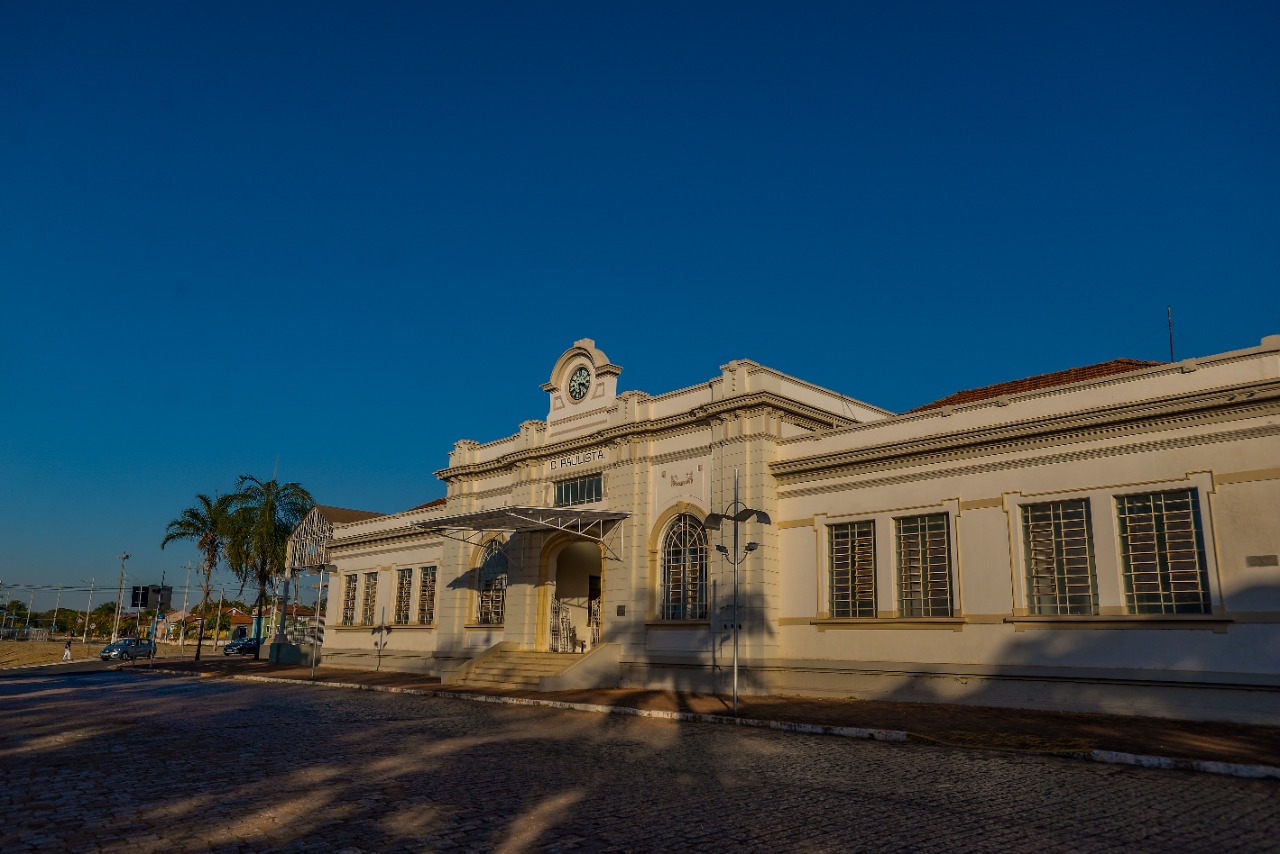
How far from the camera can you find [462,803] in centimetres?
913

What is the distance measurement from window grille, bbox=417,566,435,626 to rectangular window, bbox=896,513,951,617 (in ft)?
65.3

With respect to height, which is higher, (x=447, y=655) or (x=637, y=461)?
(x=637, y=461)

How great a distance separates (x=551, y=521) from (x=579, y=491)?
76.5 inches

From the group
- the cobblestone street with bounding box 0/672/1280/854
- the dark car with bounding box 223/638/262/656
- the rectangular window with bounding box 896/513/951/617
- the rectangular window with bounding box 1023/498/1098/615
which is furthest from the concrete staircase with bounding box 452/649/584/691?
the dark car with bounding box 223/638/262/656

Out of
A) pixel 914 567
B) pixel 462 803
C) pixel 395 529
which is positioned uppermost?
pixel 395 529

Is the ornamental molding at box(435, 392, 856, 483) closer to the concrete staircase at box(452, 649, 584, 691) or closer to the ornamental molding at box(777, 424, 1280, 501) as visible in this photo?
the ornamental molding at box(777, 424, 1280, 501)

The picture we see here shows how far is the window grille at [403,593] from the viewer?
35.5m

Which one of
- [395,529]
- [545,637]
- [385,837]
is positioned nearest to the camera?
[385,837]

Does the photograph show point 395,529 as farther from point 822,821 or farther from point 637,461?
point 822,821

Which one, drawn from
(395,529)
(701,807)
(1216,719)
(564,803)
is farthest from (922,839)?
(395,529)

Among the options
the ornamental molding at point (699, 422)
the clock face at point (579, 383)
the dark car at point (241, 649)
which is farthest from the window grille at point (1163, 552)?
the dark car at point (241, 649)

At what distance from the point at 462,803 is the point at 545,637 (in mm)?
19124

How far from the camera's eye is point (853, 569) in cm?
2105

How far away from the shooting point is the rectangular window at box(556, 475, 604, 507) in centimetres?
2717
